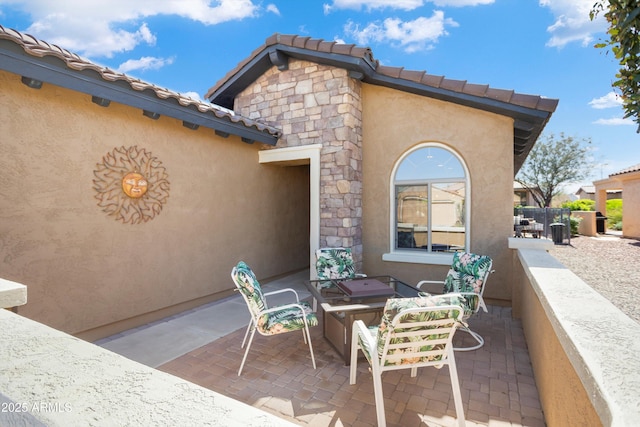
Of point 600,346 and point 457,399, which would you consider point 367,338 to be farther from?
point 600,346

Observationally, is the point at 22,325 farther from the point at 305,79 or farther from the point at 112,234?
the point at 305,79

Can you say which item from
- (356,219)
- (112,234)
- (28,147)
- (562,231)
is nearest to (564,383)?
(356,219)

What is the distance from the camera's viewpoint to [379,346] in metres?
2.80

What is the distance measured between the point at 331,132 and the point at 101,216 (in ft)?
15.0

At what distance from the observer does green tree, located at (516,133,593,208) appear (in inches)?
922

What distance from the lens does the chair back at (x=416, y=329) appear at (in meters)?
2.65

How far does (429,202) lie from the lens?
6715 millimetres

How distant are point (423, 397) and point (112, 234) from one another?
192 inches

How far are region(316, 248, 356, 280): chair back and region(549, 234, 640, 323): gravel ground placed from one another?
456 cm

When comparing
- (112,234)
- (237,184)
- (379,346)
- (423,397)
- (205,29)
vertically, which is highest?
(205,29)

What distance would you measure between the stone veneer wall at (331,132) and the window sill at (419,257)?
0.73 meters

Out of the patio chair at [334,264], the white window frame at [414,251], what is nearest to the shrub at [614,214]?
the white window frame at [414,251]

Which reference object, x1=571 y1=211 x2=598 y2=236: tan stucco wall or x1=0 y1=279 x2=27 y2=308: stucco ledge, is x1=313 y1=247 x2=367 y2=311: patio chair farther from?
x1=571 y1=211 x2=598 y2=236: tan stucco wall

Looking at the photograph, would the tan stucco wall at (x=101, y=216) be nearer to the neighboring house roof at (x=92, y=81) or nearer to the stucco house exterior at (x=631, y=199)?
the neighboring house roof at (x=92, y=81)
